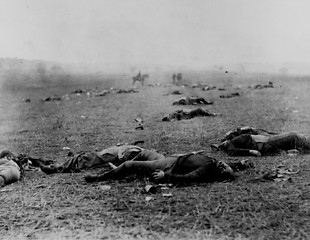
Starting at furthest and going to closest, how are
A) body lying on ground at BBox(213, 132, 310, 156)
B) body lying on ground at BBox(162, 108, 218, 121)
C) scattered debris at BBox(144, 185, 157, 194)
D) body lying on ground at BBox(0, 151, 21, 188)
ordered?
body lying on ground at BBox(162, 108, 218, 121), body lying on ground at BBox(213, 132, 310, 156), body lying on ground at BBox(0, 151, 21, 188), scattered debris at BBox(144, 185, 157, 194)

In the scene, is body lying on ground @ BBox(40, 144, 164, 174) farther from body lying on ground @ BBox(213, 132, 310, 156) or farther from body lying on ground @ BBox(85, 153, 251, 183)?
body lying on ground @ BBox(213, 132, 310, 156)

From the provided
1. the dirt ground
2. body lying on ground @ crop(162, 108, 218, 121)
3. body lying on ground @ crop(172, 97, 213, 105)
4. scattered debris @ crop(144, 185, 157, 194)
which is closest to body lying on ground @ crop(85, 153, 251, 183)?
the dirt ground

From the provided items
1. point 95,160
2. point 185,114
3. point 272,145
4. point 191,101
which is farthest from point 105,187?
point 191,101

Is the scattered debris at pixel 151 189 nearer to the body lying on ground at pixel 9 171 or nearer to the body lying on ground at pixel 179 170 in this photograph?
the body lying on ground at pixel 179 170

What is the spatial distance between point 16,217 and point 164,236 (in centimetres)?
177

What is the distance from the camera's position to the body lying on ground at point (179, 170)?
562 centimetres

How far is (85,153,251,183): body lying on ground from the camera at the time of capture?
18.4ft

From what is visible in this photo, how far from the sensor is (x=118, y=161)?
6.85 meters

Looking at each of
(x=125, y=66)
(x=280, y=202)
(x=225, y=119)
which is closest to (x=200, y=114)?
(x=225, y=119)

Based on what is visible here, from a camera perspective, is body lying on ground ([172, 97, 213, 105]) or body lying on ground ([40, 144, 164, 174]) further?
body lying on ground ([172, 97, 213, 105])

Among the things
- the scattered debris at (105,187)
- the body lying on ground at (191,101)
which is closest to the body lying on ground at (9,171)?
the scattered debris at (105,187)

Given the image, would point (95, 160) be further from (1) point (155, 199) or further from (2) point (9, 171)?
(1) point (155, 199)

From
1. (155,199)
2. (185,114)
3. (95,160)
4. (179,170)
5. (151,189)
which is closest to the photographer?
(155,199)

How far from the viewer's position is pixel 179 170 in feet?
19.0
